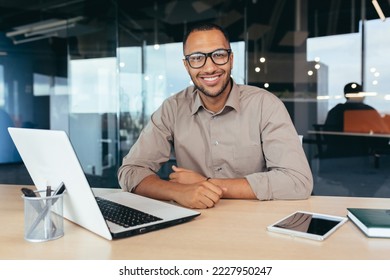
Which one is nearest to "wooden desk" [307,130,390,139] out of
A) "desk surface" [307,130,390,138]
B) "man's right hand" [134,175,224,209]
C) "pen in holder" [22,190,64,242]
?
"desk surface" [307,130,390,138]

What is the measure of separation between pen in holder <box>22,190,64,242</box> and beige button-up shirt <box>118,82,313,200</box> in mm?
583

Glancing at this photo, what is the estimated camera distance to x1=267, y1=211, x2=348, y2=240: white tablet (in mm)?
981

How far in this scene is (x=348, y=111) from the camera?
4.34 meters

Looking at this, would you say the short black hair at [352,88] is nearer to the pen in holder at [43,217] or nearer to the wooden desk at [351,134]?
the wooden desk at [351,134]

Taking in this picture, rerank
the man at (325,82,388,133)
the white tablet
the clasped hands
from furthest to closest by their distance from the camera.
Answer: the man at (325,82,388,133), the clasped hands, the white tablet

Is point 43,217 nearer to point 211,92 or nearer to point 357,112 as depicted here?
point 211,92

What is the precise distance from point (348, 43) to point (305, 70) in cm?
53

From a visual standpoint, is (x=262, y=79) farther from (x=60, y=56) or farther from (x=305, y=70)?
(x=60, y=56)

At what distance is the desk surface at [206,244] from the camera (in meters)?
0.86

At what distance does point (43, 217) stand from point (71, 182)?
0.13m

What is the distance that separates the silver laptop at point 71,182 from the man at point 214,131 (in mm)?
419

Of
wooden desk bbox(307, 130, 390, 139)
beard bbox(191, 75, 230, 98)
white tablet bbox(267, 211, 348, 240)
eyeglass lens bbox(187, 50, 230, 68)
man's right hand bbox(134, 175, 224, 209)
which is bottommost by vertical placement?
white tablet bbox(267, 211, 348, 240)

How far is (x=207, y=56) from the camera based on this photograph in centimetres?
175

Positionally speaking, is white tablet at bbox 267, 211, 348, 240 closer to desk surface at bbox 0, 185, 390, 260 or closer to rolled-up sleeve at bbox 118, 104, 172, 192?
desk surface at bbox 0, 185, 390, 260
